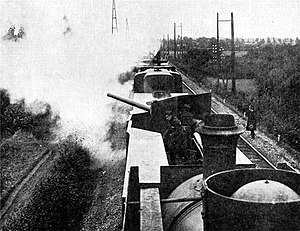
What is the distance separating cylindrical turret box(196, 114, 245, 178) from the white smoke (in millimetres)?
11998

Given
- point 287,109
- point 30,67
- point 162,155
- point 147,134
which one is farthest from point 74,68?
point 162,155

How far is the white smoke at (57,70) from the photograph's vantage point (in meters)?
17.8

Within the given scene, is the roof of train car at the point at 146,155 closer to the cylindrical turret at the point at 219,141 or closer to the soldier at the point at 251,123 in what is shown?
the cylindrical turret at the point at 219,141

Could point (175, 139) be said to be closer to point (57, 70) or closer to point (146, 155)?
point (146, 155)

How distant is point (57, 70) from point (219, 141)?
2096 cm

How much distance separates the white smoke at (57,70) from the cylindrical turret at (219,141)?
11998 mm

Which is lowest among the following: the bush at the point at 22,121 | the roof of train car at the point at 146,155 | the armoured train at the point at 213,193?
the bush at the point at 22,121

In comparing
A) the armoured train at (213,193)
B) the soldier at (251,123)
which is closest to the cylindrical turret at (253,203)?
the armoured train at (213,193)

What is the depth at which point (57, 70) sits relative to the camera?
23688mm

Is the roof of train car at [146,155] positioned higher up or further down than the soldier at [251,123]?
higher up

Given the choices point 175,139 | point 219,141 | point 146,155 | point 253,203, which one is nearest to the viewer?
point 253,203

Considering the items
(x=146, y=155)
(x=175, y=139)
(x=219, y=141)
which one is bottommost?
(x=146, y=155)

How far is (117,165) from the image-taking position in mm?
13648

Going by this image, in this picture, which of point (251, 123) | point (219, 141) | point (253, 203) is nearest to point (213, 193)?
point (253, 203)
